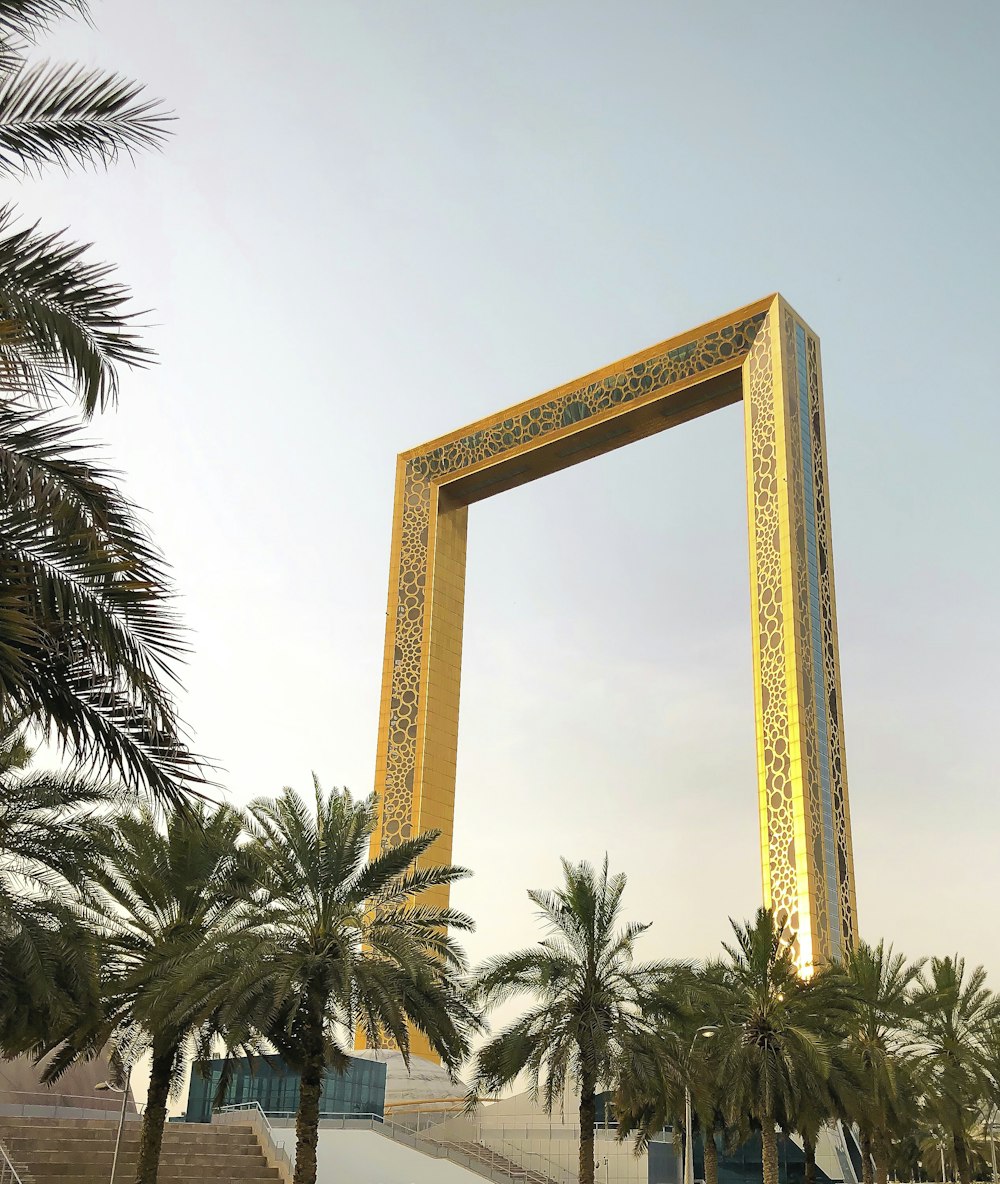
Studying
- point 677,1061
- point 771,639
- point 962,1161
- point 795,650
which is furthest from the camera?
point 962,1161

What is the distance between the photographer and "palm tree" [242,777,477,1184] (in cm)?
1794

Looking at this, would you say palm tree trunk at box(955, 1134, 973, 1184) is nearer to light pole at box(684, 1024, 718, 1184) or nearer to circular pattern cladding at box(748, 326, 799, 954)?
circular pattern cladding at box(748, 326, 799, 954)

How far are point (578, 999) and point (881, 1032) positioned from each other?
31.1ft

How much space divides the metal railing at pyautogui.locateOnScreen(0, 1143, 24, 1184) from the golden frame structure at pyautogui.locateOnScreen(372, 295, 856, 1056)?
14.9m

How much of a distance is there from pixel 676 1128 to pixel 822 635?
11.2 meters

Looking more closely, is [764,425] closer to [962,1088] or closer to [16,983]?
[962,1088]

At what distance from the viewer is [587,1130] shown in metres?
21.0

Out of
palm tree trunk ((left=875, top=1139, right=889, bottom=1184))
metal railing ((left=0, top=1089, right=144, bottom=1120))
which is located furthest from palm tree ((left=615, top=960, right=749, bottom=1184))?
metal railing ((left=0, top=1089, right=144, bottom=1120))

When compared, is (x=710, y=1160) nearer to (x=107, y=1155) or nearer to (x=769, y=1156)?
(x=769, y=1156)

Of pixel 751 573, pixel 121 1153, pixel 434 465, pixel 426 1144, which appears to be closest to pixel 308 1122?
pixel 121 1153

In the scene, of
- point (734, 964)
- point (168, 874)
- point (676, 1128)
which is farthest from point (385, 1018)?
point (676, 1128)

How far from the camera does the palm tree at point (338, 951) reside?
1794 centimetres

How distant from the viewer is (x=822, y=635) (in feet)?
100

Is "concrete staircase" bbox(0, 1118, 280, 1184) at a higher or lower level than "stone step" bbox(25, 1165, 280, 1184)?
higher
